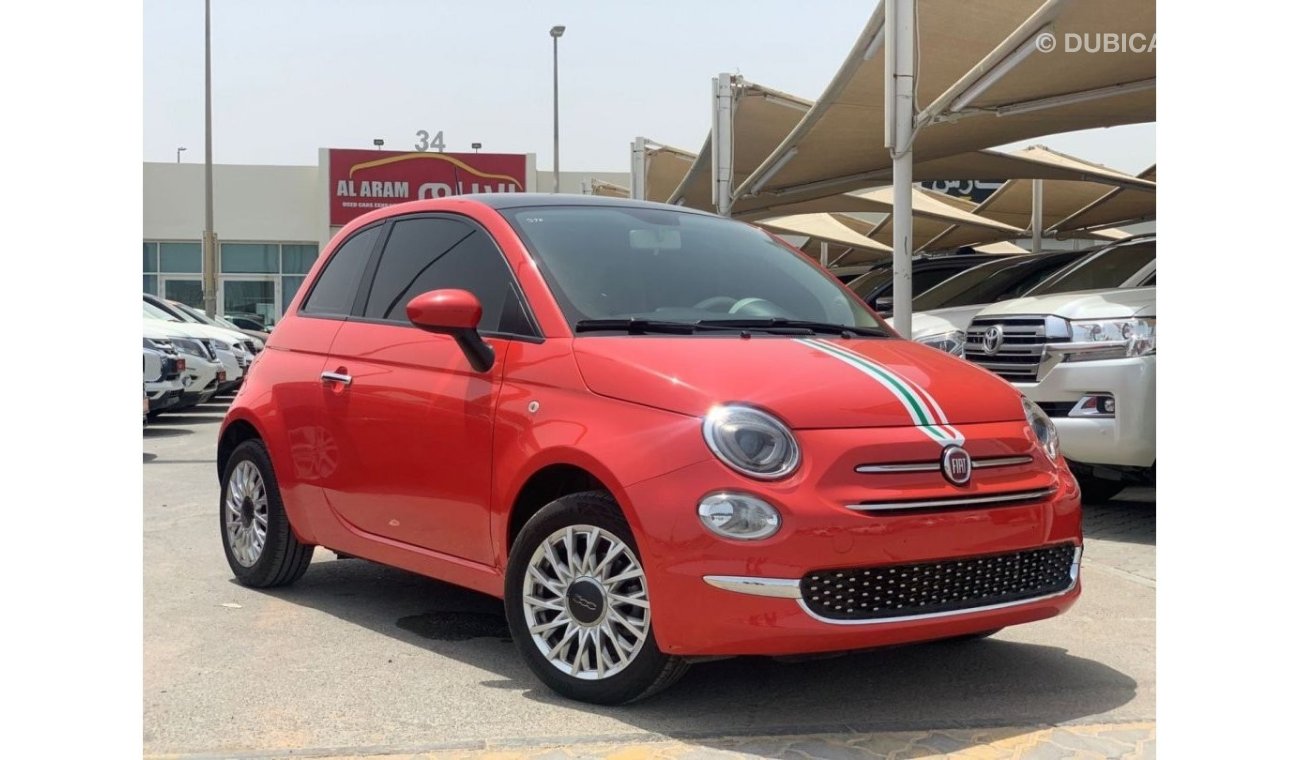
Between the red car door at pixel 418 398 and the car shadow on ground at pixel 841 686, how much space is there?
443 millimetres

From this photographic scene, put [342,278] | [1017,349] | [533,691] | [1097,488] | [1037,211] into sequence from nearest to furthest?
[533,691]
[342,278]
[1017,349]
[1097,488]
[1037,211]

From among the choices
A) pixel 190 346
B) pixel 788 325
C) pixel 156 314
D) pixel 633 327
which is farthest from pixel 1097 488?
pixel 156 314

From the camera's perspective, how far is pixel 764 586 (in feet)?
11.7

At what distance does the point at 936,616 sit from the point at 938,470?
0.41 metres

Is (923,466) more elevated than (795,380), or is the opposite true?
(795,380)

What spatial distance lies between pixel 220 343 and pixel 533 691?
14510 mm

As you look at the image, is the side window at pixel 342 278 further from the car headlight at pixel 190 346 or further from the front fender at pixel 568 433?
the car headlight at pixel 190 346

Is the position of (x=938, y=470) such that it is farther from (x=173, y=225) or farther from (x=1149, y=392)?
(x=173, y=225)

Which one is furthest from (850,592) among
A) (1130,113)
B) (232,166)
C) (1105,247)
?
→ (232,166)

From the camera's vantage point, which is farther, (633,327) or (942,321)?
(942,321)

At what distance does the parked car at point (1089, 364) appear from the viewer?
7.02 m

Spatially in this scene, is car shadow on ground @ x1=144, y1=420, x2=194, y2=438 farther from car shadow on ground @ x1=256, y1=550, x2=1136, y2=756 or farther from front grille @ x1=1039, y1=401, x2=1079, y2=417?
front grille @ x1=1039, y1=401, x2=1079, y2=417

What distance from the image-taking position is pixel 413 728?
3793mm

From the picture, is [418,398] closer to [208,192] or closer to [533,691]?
[533,691]
